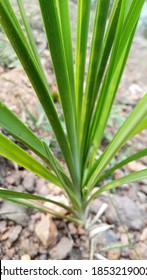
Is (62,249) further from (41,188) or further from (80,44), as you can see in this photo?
(80,44)

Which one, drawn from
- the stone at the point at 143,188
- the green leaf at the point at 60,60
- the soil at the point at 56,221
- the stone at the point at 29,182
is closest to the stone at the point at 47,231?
the soil at the point at 56,221

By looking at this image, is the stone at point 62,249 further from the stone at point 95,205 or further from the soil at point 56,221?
the stone at point 95,205

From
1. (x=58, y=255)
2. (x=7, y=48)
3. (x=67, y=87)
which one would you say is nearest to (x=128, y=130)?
(x=67, y=87)

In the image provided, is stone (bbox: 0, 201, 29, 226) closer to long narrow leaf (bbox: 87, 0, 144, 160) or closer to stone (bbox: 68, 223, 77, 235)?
stone (bbox: 68, 223, 77, 235)

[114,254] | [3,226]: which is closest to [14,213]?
[3,226]
